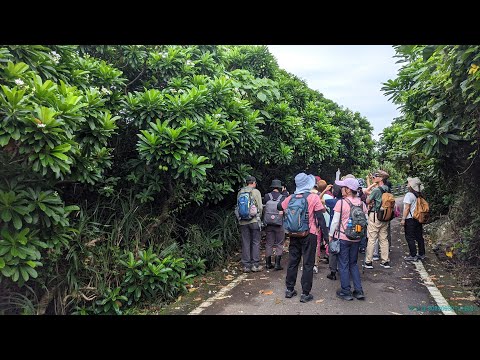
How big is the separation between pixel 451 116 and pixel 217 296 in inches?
191

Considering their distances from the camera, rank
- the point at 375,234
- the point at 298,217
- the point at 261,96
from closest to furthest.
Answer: the point at 298,217 → the point at 375,234 → the point at 261,96

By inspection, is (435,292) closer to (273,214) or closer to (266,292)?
(266,292)

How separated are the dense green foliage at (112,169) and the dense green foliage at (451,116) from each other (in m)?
3.09

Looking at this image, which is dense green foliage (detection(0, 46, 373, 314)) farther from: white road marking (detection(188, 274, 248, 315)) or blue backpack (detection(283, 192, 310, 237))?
blue backpack (detection(283, 192, 310, 237))

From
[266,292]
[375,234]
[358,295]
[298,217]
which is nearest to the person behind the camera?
[298,217]

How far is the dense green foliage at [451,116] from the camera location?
4.62 meters

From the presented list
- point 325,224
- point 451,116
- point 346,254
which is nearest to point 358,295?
point 346,254

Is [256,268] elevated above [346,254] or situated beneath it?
situated beneath

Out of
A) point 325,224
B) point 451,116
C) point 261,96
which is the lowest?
point 325,224

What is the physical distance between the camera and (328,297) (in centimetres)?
575

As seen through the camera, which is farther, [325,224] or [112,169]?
[112,169]

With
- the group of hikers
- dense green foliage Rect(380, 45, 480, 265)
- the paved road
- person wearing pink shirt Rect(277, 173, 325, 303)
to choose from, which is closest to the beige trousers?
the group of hikers

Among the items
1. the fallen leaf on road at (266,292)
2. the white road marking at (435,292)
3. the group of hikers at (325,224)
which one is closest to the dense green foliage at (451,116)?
the white road marking at (435,292)

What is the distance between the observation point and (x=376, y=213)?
7.36 metres
